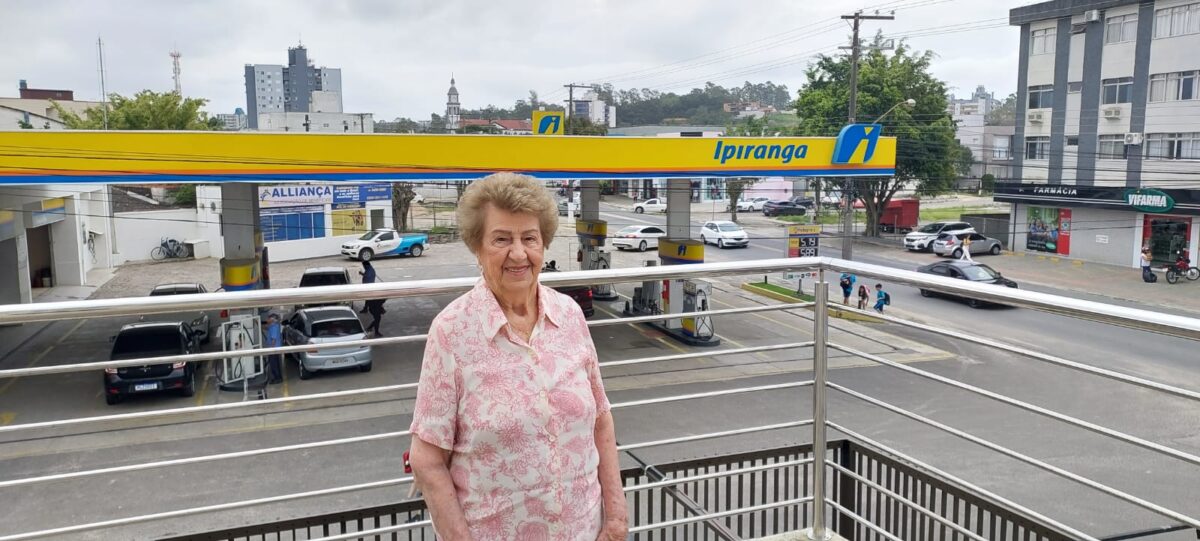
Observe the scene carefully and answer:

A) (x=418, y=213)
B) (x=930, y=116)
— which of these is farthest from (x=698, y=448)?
(x=418, y=213)

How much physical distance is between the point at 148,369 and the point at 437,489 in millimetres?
14586

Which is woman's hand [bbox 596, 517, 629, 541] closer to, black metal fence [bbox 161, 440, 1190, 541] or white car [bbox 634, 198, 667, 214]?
black metal fence [bbox 161, 440, 1190, 541]

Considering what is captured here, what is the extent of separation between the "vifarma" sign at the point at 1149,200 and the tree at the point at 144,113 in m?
42.9

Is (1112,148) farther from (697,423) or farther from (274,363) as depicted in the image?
(274,363)

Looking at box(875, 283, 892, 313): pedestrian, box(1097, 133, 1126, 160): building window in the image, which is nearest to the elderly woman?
box(875, 283, 892, 313): pedestrian

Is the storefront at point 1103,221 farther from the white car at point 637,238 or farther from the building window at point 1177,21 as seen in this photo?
the white car at point 637,238

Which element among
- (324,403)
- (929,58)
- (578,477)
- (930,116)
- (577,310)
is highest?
(929,58)

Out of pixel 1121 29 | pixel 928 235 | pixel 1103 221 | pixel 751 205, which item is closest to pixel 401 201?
pixel 928 235

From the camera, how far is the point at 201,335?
20203 millimetres

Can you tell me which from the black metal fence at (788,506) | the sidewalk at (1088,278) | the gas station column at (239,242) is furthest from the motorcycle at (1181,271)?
the black metal fence at (788,506)

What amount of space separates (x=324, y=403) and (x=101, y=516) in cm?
615

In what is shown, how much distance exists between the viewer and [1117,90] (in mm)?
34125

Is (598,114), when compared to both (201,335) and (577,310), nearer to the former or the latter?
(201,335)

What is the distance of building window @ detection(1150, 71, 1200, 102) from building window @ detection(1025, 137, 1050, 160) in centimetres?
451
